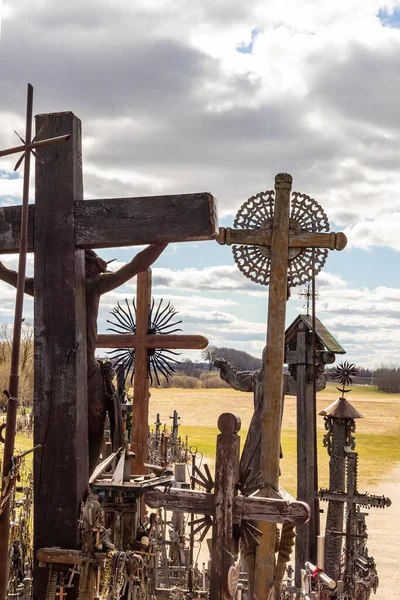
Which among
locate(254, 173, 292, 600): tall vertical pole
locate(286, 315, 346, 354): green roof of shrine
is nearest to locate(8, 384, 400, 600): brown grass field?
locate(286, 315, 346, 354): green roof of shrine

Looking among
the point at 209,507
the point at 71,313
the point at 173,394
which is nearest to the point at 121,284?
the point at 71,313

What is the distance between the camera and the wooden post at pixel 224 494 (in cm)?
426

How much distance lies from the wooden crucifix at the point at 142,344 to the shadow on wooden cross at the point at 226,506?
2134 millimetres

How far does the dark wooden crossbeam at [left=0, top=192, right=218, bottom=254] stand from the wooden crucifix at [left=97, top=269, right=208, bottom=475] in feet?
8.56

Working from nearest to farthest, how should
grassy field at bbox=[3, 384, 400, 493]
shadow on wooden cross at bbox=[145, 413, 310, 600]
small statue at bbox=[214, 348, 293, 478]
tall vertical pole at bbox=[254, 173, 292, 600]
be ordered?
shadow on wooden cross at bbox=[145, 413, 310, 600] < tall vertical pole at bbox=[254, 173, 292, 600] < small statue at bbox=[214, 348, 293, 478] < grassy field at bbox=[3, 384, 400, 493]

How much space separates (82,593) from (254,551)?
2.16 meters

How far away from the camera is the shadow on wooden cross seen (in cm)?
424

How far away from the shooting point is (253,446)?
259 inches

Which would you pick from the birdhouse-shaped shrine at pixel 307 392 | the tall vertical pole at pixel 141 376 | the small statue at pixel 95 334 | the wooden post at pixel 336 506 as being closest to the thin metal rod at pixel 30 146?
the small statue at pixel 95 334

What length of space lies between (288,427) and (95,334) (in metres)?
40.3

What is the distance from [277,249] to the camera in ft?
20.1

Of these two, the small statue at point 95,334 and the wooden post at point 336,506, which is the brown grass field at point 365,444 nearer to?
the wooden post at point 336,506

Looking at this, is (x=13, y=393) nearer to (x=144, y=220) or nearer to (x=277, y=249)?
(x=144, y=220)

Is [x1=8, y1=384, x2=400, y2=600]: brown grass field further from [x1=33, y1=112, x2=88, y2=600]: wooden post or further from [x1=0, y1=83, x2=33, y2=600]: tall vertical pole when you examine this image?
[x1=0, y1=83, x2=33, y2=600]: tall vertical pole
